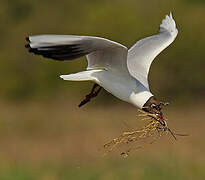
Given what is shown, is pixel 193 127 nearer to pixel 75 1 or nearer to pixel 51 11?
pixel 51 11

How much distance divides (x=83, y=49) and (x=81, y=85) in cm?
A: 1189

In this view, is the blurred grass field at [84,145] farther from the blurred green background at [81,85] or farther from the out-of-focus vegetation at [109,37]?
the out-of-focus vegetation at [109,37]

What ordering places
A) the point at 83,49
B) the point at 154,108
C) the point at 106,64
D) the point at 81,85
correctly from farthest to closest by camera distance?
the point at 81,85 → the point at 106,64 → the point at 154,108 → the point at 83,49

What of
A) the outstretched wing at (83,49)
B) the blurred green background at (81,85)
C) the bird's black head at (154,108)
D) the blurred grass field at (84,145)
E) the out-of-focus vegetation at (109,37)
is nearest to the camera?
the outstretched wing at (83,49)

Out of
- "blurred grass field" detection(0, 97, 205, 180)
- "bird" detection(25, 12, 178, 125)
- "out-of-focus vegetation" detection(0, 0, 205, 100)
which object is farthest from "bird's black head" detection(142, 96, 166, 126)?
"out-of-focus vegetation" detection(0, 0, 205, 100)

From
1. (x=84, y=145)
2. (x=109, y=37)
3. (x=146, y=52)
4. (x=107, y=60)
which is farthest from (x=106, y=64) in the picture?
(x=109, y=37)

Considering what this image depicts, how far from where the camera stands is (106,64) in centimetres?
418

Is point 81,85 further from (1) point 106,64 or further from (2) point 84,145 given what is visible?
(1) point 106,64

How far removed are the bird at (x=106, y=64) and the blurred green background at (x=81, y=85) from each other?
4.10m

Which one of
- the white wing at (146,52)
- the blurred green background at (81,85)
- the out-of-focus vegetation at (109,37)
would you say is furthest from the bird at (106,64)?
the out-of-focus vegetation at (109,37)

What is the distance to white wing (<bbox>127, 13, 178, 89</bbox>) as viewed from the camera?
4516mm

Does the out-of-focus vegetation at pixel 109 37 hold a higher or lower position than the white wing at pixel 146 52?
lower

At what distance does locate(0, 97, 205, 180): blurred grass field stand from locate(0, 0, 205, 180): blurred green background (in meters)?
0.02

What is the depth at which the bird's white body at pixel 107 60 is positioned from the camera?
12.4ft
